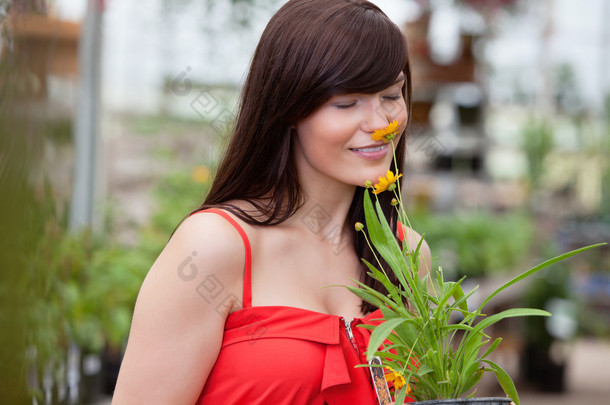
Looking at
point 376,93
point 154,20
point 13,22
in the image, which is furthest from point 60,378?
point 154,20

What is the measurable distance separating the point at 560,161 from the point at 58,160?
11235 mm

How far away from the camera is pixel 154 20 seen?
3.43 metres

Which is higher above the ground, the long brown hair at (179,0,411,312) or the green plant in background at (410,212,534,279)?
the long brown hair at (179,0,411,312)

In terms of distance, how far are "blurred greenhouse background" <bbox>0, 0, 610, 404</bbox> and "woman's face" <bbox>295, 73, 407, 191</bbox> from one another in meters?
0.30

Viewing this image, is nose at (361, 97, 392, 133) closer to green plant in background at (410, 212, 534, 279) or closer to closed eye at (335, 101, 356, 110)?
closed eye at (335, 101, 356, 110)

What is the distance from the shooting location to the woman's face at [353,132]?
1328 mm

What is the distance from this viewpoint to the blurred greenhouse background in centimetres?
119

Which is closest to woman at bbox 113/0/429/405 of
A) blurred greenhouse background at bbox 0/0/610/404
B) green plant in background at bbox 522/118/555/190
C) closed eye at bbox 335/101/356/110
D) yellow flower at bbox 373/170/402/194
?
closed eye at bbox 335/101/356/110

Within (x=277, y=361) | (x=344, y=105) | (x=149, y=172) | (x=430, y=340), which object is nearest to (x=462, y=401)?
(x=430, y=340)

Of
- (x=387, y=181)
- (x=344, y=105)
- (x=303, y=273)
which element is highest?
(x=344, y=105)

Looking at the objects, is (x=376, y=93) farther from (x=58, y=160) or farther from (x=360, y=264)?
(x=58, y=160)

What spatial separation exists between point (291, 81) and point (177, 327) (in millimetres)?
461

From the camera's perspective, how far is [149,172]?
5090 millimetres

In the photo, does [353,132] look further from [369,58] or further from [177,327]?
[177,327]
